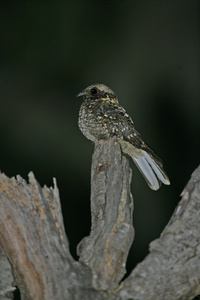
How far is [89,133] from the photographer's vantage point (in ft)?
14.5

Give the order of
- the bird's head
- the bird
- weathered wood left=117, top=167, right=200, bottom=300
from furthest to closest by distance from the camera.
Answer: the bird's head → the bird → weathered wood left=117, top=167, right=200, bottom=300

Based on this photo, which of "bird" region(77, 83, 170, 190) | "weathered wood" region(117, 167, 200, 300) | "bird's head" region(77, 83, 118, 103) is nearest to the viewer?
"weathered wood" region(117, 167, 200, 300)

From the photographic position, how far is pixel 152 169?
14.4 feet

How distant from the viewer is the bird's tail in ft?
14.2

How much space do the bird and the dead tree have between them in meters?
1.54

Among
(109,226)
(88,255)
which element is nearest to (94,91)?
(109,226)

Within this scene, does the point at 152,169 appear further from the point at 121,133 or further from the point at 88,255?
the point at 88,255

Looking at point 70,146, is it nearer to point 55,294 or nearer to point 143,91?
point 143,91

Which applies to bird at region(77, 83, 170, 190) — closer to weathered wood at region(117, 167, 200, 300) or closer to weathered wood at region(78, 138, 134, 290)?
weathered wood at region(78, 138, 134, 290)

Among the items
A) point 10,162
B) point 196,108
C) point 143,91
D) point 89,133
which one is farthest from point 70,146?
point 89,133

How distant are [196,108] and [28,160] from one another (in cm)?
304

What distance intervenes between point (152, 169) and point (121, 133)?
0.44 m

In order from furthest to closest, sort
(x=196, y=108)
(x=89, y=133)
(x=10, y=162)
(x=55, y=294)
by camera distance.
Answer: (x=196, y=108)
(x=10, y=162)
(x=89, y=133)
(x=55, y=294)

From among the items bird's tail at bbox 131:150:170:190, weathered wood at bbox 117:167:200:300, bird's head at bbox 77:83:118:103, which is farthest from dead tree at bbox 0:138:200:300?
bird's head at bbox 77:83:118:103
